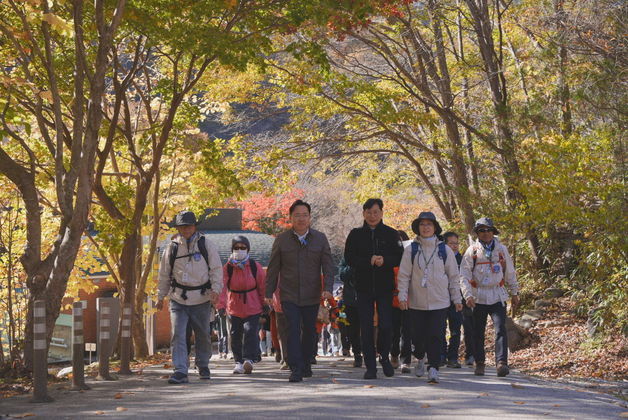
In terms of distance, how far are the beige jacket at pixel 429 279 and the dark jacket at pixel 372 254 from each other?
144mm

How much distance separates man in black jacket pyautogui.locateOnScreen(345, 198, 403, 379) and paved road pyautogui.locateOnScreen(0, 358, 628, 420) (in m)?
0.48

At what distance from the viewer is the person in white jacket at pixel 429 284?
9086 millimetres

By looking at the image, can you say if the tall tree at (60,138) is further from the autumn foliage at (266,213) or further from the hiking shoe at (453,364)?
the autumn foliage at (266,213)

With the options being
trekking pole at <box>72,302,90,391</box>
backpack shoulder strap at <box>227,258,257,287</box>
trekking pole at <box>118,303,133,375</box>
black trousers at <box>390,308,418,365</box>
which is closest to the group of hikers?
black trousers at <box>390,308,418,365</box>

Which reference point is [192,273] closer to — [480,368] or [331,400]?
[331,400]

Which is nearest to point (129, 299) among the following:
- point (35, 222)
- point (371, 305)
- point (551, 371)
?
point (35, 222)

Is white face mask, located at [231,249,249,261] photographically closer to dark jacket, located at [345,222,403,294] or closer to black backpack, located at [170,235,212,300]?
black backpack, located at [170,235,212,300]

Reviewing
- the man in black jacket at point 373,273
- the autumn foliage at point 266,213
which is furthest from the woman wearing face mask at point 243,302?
the autumn foliage at point 266,213

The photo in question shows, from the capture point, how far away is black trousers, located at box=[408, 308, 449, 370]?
9086 millimetres

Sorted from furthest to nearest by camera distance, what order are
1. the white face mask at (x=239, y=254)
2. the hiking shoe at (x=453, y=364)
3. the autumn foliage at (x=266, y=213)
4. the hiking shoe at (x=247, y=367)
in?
the autumn foliage at (x=266, y=213) < the hiking shoe at (x=453, y=364) < the white face mask at (x=239, y=254) < the hiking shoe at (x=247, y=367)

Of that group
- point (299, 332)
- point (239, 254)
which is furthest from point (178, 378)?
point (239, 254)

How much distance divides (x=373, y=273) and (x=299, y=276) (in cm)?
82

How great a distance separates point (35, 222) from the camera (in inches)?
466

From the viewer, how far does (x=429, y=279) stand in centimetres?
909
